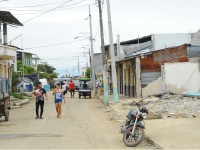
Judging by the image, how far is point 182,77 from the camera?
3092 cm

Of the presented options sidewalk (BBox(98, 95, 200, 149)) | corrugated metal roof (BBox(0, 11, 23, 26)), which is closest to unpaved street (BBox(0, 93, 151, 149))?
sidewalk (BBox(98, 95, 200, 149))

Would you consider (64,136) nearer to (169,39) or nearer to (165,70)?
(165,70)

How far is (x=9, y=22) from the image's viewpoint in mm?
43750

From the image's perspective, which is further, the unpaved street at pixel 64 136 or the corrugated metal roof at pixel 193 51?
the corrugated metal roof at pixel 193 51

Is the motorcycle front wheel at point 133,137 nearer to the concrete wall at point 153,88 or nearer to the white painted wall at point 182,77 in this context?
the white painted wall at point 182,77

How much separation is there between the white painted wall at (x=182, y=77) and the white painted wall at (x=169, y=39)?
61.0 feet

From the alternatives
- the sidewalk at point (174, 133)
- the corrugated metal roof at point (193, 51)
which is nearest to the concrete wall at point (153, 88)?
the corrugated metal roof at point (193, 51)

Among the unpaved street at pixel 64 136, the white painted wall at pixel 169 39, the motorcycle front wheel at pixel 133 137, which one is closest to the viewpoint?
the motorcycle front wheel at pixel 133 137

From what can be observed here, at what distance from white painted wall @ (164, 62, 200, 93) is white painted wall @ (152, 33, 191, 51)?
18604mm

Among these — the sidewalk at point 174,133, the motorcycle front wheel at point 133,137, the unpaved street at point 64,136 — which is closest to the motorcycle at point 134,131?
the motorcycle front wheel at point 133,137

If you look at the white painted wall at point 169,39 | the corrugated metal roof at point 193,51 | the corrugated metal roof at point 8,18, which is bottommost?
the corrugated metal roof at point 193,51

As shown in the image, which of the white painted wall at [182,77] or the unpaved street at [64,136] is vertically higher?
the white painted wall at [182,77]

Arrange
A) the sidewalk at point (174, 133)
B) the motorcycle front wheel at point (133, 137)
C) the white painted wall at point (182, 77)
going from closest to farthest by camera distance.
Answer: the sidewalk at point (174, 133) → the motorcycle front wheel at point (133, 137) → the white painted wall at point (182, 77)

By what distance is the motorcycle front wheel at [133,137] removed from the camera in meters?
11.9
